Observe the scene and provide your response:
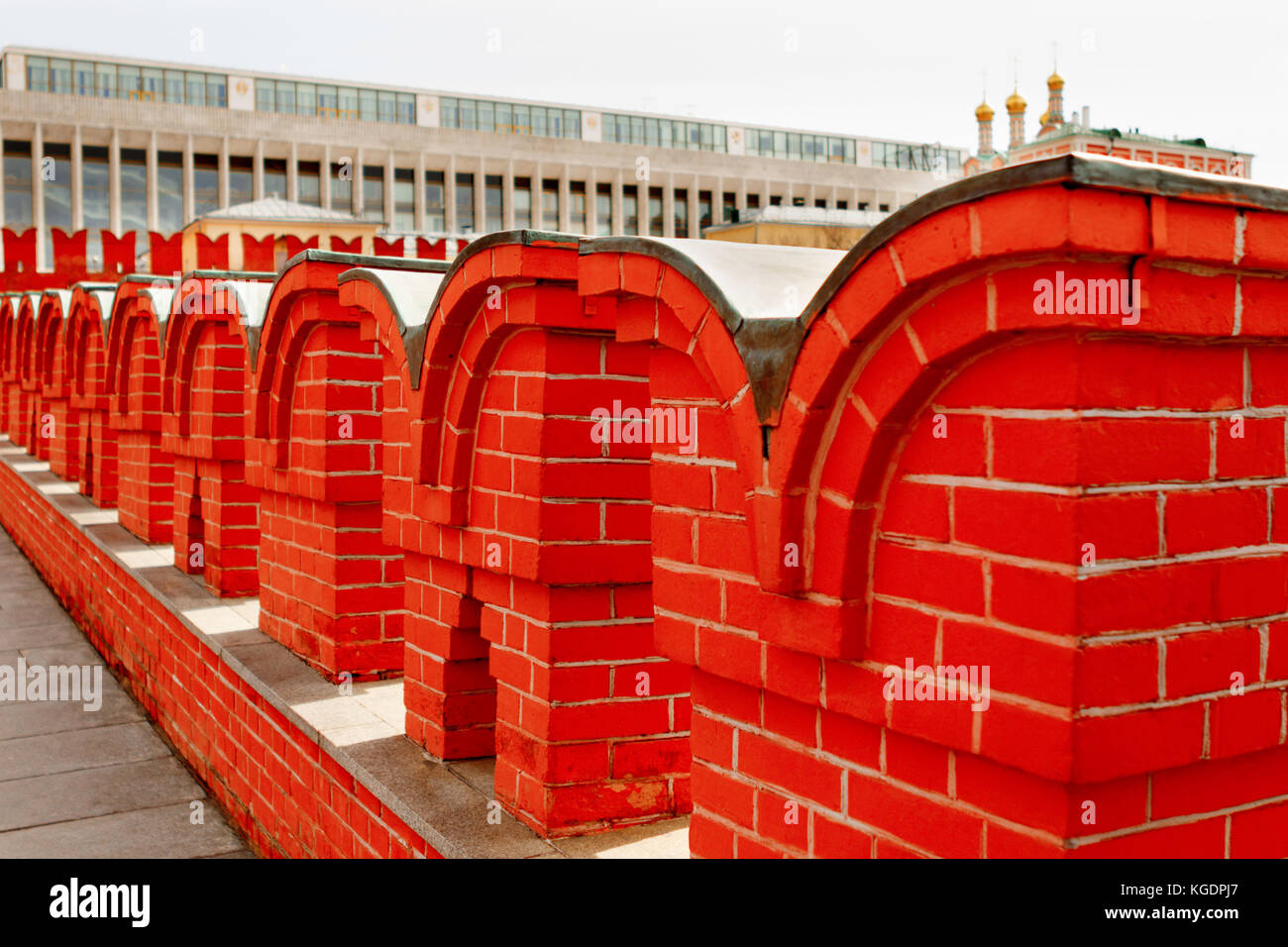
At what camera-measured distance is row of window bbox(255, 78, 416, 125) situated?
57.1 m

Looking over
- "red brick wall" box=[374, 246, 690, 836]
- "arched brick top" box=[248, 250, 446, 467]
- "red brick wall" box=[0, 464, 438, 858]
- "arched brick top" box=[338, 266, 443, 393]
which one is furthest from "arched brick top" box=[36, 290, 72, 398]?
"red brick wall" box=[374, 246, 690, 836]

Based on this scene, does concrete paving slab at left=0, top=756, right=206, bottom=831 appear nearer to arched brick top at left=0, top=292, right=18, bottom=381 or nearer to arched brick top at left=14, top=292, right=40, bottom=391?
arched brick top at left=14, top=292, right=40, bottom=391

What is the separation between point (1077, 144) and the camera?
60125mm

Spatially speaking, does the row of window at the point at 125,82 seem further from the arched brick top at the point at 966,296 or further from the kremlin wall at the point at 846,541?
the arched brick top at the point at 966,296

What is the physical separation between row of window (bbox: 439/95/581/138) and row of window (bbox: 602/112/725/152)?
→ 6.58ft

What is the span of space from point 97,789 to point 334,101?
58.4 m

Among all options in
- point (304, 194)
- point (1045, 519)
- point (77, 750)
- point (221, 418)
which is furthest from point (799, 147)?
point (1045, 519)

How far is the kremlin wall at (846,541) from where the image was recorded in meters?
1.51

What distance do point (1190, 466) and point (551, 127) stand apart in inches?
2554

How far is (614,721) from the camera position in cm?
279
